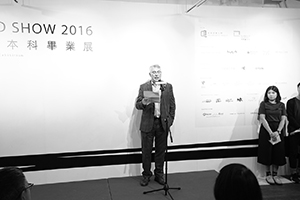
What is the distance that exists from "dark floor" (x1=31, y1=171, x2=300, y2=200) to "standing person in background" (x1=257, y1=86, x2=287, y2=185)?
0.42 meters

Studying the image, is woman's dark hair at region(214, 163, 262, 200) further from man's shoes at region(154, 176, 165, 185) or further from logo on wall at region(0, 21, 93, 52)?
logo on wall at region(0, 21, 93, 52)

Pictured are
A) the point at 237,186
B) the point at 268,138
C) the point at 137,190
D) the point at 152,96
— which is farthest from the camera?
the point at 268,138

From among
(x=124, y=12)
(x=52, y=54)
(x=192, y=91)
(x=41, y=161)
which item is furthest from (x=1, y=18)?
(x=192, y=91)

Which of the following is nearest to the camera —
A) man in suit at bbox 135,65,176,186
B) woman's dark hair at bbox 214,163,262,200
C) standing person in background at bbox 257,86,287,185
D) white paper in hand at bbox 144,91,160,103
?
woman's dark hair at bbox 214,163,262,200

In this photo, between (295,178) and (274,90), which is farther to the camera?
(295,178)

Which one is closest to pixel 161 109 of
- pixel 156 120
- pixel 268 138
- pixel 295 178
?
pixel 156 120

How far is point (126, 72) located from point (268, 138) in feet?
8.29

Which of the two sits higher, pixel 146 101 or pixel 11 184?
pixel 146 101

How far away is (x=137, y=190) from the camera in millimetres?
3684

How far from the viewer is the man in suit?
12.3 ft

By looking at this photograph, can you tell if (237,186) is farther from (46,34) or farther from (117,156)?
(46,34)

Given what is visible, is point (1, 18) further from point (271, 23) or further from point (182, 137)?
point (271, 23)

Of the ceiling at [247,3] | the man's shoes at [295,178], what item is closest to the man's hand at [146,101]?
the ceiling at [247,3]

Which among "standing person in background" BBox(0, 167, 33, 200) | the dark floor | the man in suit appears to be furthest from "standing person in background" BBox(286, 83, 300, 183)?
"standing person in background" BBox(0, 167, 33, 200)
